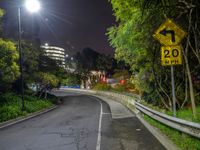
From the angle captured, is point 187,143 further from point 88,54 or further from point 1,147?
point 88,54

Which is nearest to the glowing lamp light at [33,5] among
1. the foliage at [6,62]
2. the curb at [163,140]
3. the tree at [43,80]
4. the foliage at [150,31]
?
the foliage at [6,62]

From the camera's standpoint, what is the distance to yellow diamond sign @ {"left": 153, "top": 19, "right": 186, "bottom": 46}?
10.9m

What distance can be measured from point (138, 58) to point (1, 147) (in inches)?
479

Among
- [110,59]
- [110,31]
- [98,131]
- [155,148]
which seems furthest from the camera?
[110,59]

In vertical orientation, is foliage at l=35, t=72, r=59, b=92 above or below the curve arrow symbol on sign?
below

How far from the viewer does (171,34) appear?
1091 centimetres

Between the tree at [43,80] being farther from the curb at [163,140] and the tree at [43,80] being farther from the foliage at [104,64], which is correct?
the foliage at [104,64]

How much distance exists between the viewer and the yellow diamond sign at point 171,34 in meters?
10.9

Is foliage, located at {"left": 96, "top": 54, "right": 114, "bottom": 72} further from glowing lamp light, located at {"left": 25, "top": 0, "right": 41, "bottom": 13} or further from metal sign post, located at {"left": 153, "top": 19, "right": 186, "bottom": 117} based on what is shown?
metal sign post, located at {"left": 153, "top": 19, "right": 186, "bottom": 117}

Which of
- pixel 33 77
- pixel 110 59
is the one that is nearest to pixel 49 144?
pixel 33 77

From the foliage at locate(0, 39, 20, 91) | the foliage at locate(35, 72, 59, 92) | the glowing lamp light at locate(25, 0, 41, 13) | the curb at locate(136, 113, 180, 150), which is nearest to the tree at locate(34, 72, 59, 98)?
the foliage at locate(35, 72, 59, 92)

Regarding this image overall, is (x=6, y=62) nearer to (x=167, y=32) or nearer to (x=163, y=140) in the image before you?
(x=167, y=32)

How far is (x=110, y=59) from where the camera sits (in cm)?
10956

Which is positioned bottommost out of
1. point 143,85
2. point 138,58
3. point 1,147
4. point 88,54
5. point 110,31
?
point 1,147
